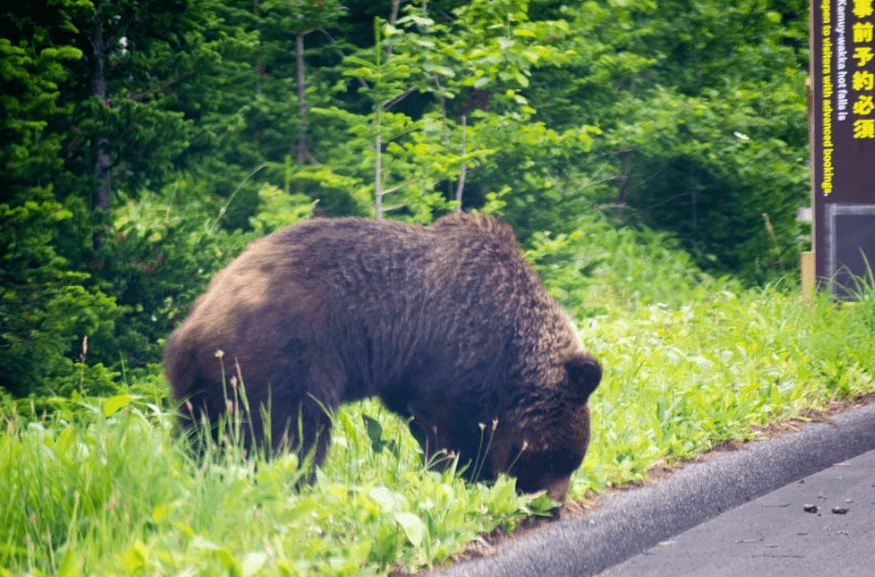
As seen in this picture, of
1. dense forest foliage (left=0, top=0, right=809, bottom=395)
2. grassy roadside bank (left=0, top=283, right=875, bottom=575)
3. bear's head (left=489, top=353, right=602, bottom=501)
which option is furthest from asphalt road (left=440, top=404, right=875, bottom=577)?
dense forest foliage (left=0, top=0, right=809, bottom=395)

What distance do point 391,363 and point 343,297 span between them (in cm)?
38

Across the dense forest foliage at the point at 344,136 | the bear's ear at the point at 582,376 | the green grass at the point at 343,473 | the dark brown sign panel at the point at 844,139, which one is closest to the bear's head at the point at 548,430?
the bear's ear at the point at 582,376

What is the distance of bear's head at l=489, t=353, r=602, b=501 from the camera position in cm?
486

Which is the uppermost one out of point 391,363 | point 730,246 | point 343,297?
point 343,297

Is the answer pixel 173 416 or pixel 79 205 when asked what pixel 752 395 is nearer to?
pixel 173 416

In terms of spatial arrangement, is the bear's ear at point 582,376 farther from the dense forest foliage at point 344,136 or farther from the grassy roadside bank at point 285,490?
the dense forest foliage at point 344,136

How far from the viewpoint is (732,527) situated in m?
4.88

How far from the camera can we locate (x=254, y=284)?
442 centimetres

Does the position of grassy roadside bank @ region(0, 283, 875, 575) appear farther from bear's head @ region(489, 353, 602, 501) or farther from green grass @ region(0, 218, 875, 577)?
bear's head @ region(489, 353, 602, 501)

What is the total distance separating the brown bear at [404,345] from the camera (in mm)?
→ 4336

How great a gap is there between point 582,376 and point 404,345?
81 cm

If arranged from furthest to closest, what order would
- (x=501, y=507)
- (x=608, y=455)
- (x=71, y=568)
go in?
(x=608, y=455) < (x=501, y=507) < (x=71, y=568)

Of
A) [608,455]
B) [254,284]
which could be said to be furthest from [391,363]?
[608,455]

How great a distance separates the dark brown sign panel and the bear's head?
4250 mm
